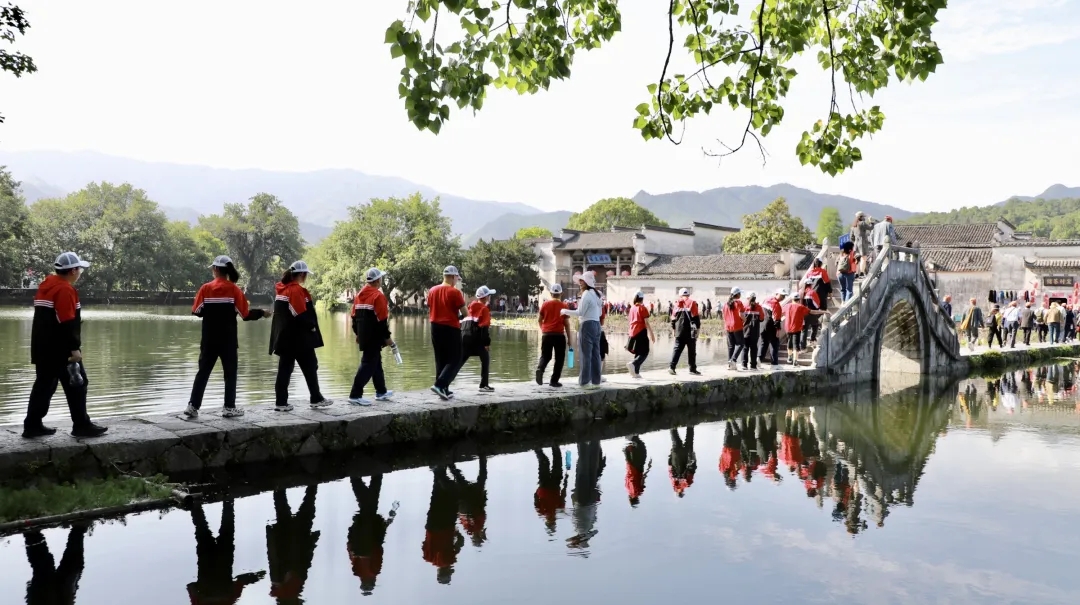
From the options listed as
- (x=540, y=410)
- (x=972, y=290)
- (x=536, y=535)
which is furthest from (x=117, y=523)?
(x=972, y=290)

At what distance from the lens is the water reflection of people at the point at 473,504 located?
6.97m

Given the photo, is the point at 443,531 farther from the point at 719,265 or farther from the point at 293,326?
the point at 719,265

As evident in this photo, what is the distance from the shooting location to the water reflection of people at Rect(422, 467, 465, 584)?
618 cm

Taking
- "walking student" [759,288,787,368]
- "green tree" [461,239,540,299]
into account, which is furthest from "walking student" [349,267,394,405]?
"green tree" [461,239,540,299]

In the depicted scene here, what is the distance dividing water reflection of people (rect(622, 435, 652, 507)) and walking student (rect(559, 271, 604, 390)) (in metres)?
1.73

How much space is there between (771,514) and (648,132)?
389 centimetres

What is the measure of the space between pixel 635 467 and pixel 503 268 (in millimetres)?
48213

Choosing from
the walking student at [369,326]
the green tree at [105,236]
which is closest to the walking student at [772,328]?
the walking student at [369,326]

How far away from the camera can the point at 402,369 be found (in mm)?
20469

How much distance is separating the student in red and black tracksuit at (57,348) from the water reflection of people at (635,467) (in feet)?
17.6

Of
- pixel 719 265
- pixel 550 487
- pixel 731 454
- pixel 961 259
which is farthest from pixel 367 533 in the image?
pixel 719 265

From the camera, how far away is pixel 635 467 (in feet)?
32.3

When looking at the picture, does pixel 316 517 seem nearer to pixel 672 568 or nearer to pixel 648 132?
pixel 672 568

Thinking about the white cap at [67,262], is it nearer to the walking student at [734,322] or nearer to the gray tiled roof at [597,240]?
the walking student at [734,322]
